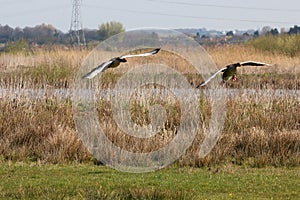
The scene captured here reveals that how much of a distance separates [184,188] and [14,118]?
507cm

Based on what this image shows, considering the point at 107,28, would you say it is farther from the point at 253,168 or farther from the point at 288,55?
the point at 253,168

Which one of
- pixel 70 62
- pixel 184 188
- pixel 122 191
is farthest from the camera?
pixel 70 62

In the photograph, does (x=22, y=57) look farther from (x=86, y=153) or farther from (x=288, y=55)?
(x=86, y=153)

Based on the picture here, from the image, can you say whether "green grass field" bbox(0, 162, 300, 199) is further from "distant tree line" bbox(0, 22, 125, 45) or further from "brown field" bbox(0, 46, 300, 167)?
"distant tree line" bbox(0, 22, 125, 45)

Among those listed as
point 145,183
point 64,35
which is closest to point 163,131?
point 145,183

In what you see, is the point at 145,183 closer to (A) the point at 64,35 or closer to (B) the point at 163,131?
(B) the point at 163,131

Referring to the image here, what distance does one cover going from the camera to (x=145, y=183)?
9.39 m

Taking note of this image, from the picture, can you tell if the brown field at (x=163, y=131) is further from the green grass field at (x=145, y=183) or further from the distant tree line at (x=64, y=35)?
the distant tree line at (x=64, y=35)

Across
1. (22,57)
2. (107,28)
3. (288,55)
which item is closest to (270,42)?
(288,55)

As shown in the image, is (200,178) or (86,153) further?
(86,153)

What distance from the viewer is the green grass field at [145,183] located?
27.3 feet

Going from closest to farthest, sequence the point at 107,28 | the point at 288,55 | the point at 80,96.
→ the point at 80,96 → the point at 288,55 → the point at 107,28

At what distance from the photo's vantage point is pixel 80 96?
14.5 metres

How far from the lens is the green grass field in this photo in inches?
328
